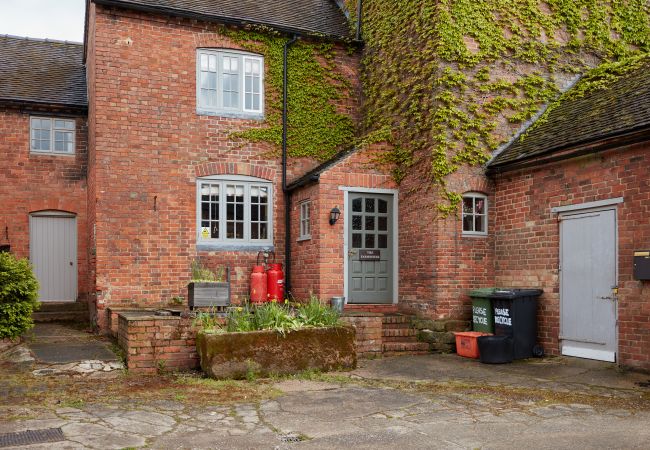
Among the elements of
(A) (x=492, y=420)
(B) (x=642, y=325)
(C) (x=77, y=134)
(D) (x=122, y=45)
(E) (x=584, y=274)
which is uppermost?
(D) (x=122, y=45)

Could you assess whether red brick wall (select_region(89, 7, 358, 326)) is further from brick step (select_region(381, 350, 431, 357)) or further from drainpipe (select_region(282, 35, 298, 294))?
brick step (select_region(381, 350, 431, 357))

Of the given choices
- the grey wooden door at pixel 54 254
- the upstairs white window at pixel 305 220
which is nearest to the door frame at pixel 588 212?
the upstairs white window at pixel 305 220

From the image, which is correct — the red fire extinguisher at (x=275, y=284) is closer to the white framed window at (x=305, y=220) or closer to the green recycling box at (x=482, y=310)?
the white framed window at (x=305, y=220)

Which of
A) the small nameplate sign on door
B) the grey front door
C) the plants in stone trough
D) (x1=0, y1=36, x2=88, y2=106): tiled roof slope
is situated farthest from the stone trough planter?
(x1=0, y1=36, x2=88, y2=106): tiled roof slope

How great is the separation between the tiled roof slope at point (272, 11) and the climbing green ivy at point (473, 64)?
1537 mm

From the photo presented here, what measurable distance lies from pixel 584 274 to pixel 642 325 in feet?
4.24

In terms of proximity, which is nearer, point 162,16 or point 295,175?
point 162,16

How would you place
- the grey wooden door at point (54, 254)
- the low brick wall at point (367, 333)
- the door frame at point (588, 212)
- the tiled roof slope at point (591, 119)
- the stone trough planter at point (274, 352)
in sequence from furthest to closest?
the grey wooden door at point (54, 254) < the low brick wall at point (367, 333) < the tiled roof slope at point (591, 119) < the door frame at point (588, 212) < the stone trough planter at point (274, 352)

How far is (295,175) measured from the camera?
526 inches

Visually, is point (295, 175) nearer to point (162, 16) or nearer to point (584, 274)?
point (162, 16)

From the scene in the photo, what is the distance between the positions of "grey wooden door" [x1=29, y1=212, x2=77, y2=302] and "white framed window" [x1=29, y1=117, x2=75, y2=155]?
62.3 inches

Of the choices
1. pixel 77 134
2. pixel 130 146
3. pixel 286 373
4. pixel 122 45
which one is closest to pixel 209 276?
pixel 130 146

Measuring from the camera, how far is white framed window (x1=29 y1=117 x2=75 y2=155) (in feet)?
48.2

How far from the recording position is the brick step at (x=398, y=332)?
10688 millimetres
